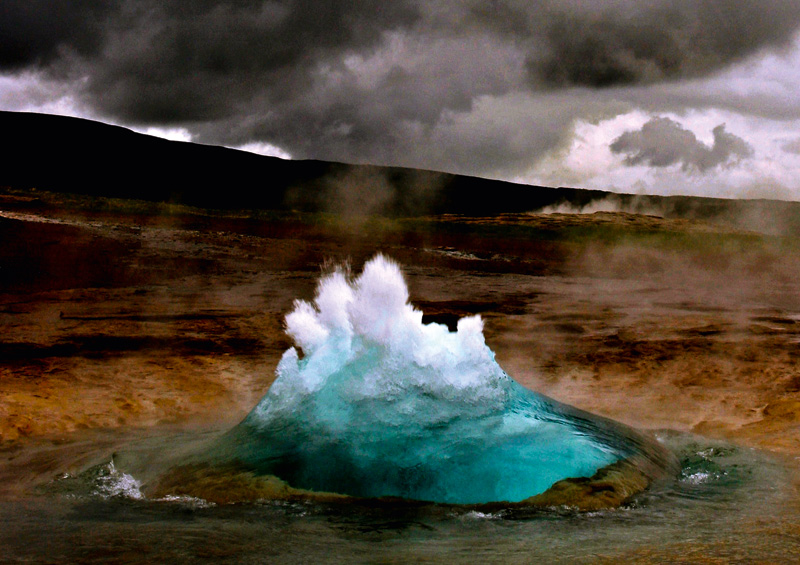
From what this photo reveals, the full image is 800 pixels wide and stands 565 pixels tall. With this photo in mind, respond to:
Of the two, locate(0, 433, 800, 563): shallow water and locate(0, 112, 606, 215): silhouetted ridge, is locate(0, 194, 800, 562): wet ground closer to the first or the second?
locate(0, 433, 800, 563): shallow water

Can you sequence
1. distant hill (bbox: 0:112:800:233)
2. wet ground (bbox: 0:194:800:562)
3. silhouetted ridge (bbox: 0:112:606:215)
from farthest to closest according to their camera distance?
distant hill (bbox: 0:112:800:233), silhouetted ridge (bbox: 0:112:606:215), wet ground (bbox: 0:194:800:562)

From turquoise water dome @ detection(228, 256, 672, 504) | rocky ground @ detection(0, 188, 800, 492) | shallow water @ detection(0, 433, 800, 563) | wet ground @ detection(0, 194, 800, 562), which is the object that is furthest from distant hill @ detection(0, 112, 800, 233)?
shallow water @ detection(0, 433, 800, 563)

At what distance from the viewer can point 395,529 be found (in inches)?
139

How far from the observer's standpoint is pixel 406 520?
3.65 meters

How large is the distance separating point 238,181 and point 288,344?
36916mm

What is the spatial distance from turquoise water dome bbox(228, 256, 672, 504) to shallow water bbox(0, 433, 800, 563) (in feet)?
0.86

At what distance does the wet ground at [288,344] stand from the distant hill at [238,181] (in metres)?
16.5

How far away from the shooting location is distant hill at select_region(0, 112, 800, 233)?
1593 inches

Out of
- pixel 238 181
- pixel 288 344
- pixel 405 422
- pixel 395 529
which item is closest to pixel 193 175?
pixel 238 181

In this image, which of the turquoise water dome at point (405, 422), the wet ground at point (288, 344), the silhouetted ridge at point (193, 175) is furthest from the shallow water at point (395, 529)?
the silhouetted ridge at point (193, 175)

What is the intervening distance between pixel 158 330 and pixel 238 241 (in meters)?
9.58

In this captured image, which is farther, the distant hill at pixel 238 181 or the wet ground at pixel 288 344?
the distant hill at pixel 238 181

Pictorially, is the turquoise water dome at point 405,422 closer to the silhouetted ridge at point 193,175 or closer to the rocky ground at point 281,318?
the rocky ground at point 281,318

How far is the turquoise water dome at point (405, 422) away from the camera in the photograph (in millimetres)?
4074
